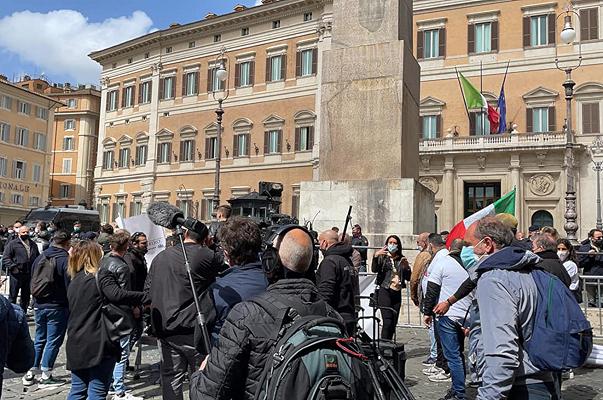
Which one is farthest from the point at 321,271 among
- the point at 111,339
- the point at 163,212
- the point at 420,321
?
the point at 420,321

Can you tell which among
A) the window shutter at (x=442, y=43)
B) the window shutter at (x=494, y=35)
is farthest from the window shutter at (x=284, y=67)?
the window shutter at (x=494, y=35)

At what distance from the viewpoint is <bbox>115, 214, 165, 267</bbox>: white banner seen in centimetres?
696

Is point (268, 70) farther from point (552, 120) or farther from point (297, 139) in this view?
point (552, 120)

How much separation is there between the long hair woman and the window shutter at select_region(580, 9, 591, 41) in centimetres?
2854

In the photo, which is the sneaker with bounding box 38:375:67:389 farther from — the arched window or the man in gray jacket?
the arched window

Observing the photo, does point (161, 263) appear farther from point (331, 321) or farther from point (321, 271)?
point (331, 321)

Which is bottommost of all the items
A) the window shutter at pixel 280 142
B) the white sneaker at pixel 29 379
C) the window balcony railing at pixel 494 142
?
the white sneaker at pixel 29 379

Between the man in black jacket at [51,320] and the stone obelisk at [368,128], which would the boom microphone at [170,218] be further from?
the stone obelisk at [368,128]

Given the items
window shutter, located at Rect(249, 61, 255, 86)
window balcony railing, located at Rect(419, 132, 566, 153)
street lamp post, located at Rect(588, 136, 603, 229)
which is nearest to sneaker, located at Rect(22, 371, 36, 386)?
window balcony railing, located at Rect(419, 132, 566, 153)

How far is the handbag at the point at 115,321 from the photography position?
14.4ft

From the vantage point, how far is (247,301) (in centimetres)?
216

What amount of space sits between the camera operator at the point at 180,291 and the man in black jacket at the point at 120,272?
0.68 m

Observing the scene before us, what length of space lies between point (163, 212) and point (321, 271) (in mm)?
2156

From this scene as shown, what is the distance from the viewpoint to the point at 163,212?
10.00ft
